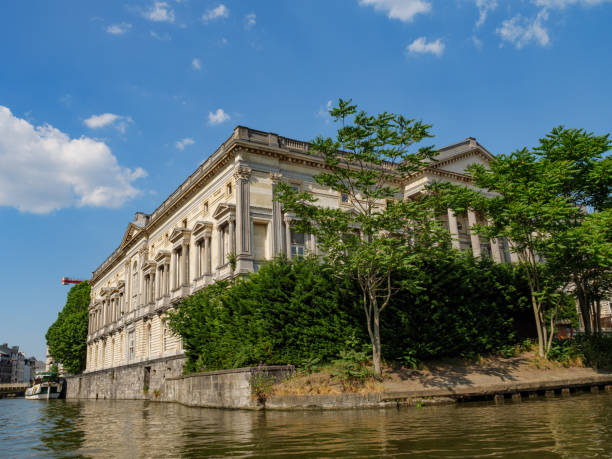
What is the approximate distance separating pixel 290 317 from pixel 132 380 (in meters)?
28.7

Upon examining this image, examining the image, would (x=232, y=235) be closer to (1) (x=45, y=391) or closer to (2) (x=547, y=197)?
(2) (x=547, y=197)

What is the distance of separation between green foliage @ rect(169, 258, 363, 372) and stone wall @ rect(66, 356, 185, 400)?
13.7m

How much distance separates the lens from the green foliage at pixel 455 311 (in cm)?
2045

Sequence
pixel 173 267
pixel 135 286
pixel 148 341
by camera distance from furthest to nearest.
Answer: pixel 135 286 → pixel 148 341 → pixel 173 267

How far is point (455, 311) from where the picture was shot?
857 inches

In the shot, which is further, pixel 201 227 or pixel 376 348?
pixel 201 227

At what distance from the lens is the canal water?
8023 mm

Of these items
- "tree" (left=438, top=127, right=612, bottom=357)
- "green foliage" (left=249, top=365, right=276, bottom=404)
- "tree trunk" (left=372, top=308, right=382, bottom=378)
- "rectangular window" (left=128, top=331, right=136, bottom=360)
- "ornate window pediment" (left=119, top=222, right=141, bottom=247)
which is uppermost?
"ornate window pediment" (left=119, top=222, right=141, bottom=247)

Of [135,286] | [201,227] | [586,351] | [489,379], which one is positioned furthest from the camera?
[135,286]

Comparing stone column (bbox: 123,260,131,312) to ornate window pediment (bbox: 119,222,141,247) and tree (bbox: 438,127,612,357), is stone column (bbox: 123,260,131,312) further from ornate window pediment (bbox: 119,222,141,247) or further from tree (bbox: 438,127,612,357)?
tree (bbox: 438,127,612,357)

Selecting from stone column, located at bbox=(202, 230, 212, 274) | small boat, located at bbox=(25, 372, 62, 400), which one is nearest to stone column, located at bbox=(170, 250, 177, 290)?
stone column, located at bbox=(202, 230, 212, 274)

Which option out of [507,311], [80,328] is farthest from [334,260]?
[80,328]

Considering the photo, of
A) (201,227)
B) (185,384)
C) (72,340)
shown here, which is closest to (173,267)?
(201,227)

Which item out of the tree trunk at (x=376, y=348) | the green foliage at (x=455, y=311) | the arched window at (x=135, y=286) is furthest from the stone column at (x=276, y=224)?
the arched window at (x=135, y=286)
